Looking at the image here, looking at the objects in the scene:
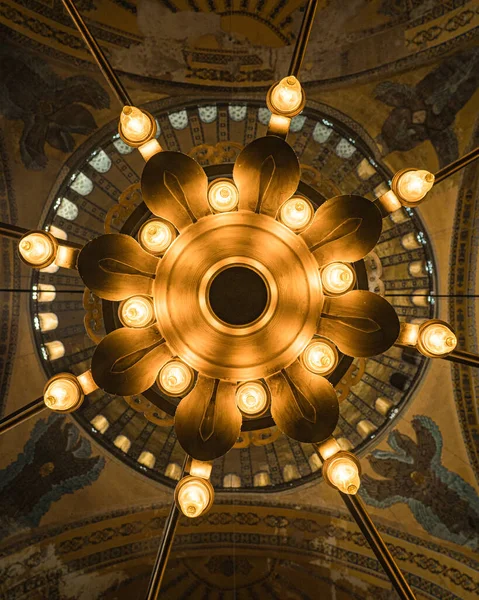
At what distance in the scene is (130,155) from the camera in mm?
6215

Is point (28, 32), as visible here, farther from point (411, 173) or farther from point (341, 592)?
point (341, 592)

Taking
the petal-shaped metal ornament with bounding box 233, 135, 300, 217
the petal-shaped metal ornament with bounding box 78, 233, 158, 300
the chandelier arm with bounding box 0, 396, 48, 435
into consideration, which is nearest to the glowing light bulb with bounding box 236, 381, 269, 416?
the petal-shaped metal ornament with bounding box 78, 233, 158, 300

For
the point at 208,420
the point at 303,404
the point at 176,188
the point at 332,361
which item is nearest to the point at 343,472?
the point at 303,404

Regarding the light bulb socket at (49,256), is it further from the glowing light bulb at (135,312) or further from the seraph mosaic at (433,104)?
the seraph mosaic at (433,104)

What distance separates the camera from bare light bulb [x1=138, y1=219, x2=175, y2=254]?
3473mm

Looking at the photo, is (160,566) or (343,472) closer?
(160,566)

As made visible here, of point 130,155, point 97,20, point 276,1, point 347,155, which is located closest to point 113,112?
point 130,155

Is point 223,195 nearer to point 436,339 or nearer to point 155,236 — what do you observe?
point 155,236

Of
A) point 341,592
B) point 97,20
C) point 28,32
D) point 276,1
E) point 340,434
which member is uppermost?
point 276,1

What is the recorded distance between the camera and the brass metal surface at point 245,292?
3.52m

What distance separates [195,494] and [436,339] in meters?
1.81

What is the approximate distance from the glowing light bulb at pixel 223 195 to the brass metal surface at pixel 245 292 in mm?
79

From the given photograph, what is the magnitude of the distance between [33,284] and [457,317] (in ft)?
16.8

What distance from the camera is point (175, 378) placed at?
3.51 metres
